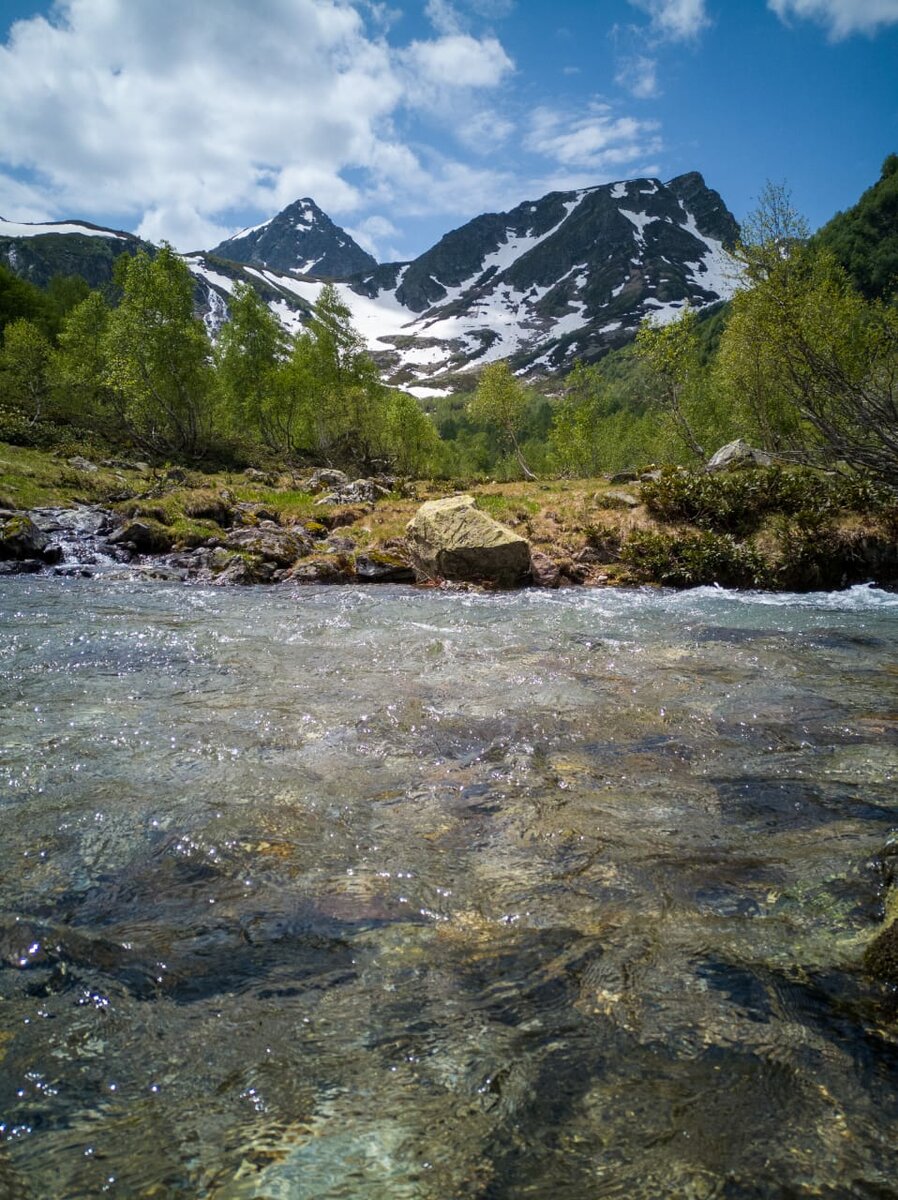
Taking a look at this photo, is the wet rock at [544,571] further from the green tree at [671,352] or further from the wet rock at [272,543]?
the green tree at [671,352]

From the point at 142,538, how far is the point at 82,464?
15.5 metres

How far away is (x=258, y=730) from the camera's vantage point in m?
6.37

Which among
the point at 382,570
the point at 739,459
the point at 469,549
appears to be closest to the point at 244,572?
the point at 382,570

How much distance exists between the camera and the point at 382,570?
18750 mm

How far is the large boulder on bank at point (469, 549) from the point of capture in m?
17.7

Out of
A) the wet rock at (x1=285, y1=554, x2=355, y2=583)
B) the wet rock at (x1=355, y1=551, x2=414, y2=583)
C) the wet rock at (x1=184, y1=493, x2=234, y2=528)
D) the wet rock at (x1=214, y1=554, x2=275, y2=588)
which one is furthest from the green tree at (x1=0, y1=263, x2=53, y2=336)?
the wet rock at (x1=355, y1=551, x2=414, y2=583)

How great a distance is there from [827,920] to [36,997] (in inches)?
167

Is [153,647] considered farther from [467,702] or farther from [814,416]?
[814,416]

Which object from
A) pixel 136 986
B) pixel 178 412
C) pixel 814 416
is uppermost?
pixel 178 412

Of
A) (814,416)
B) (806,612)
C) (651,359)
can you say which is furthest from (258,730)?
(651,359)

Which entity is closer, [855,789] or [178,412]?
[855,789]

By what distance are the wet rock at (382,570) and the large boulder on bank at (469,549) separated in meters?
0.43

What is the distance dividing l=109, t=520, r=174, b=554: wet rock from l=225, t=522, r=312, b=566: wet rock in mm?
2134

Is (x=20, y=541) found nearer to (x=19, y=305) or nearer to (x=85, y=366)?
(x=85, y=366)
